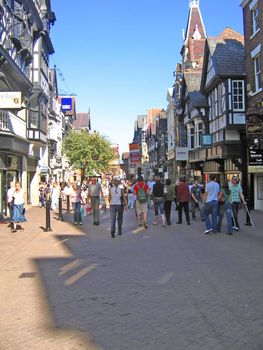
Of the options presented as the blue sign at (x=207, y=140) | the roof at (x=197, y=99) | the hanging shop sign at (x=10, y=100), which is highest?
the roof at (x=197, y=99)

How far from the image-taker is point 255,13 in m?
22.5

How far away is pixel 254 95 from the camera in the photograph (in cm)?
2241

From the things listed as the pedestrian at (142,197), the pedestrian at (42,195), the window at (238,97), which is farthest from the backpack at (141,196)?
the pedestrian at (42,195)

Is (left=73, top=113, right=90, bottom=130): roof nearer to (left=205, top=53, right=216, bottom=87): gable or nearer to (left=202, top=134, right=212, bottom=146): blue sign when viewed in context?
(left=205, top=53, right=216, bottom=87): gable

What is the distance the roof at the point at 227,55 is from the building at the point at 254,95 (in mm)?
2665

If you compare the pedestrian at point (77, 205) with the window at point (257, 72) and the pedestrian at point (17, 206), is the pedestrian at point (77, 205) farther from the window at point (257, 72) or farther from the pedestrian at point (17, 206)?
the window at point (257, 72)

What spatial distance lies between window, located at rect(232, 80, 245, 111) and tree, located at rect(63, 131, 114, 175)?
21.7 m

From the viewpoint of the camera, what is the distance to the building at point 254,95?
812 inches

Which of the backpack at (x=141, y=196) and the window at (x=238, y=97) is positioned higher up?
the window at (x=238, y=97)

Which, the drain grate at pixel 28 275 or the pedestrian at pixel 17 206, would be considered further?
the pedestrian at pixel 17 206

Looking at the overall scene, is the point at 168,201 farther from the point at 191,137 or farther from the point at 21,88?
the point at 191,137

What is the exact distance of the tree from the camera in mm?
45344

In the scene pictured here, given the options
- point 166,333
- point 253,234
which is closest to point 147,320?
point 166,333

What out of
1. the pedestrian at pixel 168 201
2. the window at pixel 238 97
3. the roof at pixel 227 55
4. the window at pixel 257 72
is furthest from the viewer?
the roof at pixel 227 55
